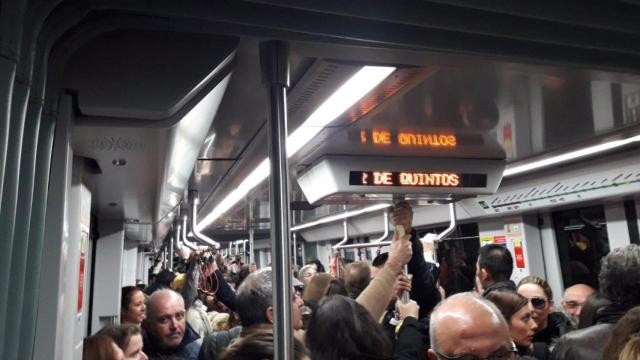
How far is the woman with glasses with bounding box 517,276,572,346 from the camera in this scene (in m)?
3.14

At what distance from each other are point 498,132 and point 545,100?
70 cm

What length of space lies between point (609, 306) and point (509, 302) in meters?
0.45

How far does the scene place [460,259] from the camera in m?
7.69

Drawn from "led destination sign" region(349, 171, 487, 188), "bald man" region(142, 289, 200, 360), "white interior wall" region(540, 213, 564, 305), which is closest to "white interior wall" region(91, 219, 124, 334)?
"bald man" region(142, 289, 200, 360)

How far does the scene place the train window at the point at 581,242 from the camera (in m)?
5.60

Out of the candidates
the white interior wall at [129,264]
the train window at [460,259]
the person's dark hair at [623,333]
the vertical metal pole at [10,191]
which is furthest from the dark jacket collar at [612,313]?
the white interior wall at [129,264]

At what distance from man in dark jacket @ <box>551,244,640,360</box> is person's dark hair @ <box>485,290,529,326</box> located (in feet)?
0.78

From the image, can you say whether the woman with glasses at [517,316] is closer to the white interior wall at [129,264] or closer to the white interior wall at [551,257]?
the white interior wall at [551,257]

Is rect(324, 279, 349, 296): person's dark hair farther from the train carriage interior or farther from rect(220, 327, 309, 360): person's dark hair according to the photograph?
rect(220, 327, 309, 360): person's dark hair

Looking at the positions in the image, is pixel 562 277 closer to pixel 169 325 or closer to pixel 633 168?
pixel 633 168

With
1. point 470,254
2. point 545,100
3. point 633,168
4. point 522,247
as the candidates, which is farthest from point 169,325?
point 470,254

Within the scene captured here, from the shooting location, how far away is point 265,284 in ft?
7.91

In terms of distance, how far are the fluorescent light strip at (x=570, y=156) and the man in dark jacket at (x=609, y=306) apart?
2.23m

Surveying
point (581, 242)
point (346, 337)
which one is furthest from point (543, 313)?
point (581, 242)
